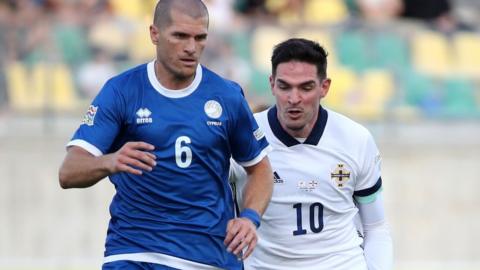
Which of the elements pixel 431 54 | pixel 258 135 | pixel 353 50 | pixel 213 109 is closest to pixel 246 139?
pixel 258 135

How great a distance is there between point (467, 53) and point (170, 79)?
838 cm

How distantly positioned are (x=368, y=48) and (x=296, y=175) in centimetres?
677

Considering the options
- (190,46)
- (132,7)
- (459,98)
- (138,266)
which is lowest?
(138,266)

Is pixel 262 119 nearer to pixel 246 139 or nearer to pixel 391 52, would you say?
pixel 246 139

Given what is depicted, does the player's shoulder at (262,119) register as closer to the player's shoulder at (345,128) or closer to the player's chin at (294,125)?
the player's chin at (294,125)

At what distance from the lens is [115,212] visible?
5.86 metres

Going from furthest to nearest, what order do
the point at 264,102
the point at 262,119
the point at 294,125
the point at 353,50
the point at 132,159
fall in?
the point at 353,50, the point at 264,102, the point at 262,119, the point at 294,125, the point at 132,159

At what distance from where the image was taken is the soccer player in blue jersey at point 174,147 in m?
5.67

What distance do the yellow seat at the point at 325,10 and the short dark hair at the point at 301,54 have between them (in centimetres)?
801

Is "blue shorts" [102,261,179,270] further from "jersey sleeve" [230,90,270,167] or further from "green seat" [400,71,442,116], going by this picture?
"green seat" [400,71,442,116]

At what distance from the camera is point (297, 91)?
6.45 m

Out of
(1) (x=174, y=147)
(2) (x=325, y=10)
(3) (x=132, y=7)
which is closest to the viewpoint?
(1) (x=174, y=147)

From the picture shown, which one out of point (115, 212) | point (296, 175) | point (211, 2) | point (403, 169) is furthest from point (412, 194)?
point (115, 212)

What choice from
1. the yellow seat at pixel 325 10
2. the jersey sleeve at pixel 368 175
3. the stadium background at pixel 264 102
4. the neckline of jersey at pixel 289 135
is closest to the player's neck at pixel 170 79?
the neckline of jersey at pixel 289 135
